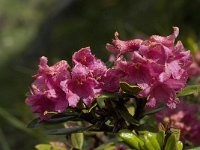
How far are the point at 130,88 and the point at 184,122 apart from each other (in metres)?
0.49

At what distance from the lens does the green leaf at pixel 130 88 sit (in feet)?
3.48

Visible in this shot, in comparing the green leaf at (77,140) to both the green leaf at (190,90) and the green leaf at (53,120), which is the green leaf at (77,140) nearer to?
the green leaf at (53,120)

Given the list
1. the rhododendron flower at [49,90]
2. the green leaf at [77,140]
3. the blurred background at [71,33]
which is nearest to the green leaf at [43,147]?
the green leaf at [77,140]

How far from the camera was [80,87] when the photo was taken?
1.10 m

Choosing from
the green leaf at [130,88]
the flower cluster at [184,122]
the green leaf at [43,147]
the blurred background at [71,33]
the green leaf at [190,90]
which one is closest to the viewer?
the green leaf at [130,88]

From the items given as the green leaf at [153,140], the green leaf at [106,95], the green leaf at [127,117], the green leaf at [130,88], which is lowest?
the green leaf at [153,140]

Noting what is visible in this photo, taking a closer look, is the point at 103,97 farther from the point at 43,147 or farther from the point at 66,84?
the point at 43,147

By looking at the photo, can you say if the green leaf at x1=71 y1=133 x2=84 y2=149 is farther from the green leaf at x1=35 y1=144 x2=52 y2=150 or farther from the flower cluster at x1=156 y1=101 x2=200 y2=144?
the flower cluster at x1=156 y1=101 x2=200 y2=144

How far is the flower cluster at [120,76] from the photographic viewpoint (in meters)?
1.08

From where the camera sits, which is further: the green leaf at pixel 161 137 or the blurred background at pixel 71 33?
the blurred background at pixel 71 33

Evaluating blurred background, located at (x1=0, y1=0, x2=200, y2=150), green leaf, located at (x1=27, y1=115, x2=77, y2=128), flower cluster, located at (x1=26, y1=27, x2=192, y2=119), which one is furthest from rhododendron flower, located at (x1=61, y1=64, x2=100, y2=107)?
blurred background, located at (x1=0, y1=0, x2=200, y2=150)

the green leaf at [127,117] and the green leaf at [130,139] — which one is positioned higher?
the green leaf at [127,117]

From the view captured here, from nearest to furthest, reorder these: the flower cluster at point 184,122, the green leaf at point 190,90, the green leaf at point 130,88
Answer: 1. the green leaf at point 130,88
2. the green leaf at point 190,90
3. the flower cluster at point 184,122

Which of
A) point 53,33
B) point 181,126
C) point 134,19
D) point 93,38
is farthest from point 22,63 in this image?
point 181,126
